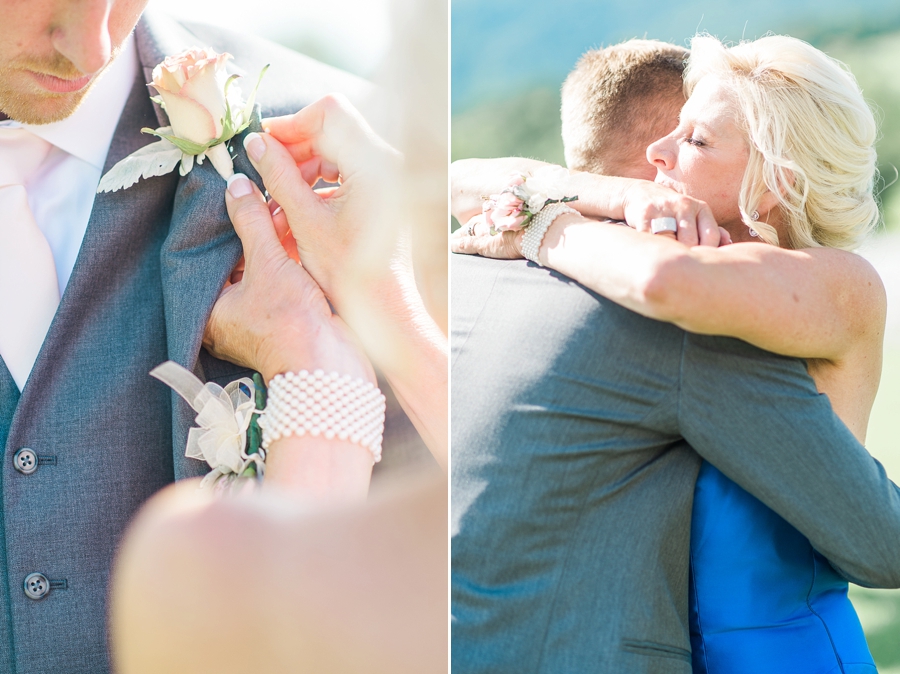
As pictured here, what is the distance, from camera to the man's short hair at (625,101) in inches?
72.1

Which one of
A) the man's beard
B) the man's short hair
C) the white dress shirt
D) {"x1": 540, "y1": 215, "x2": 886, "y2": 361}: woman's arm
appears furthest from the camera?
the man's short hair

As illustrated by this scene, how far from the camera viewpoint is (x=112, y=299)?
1.46 m

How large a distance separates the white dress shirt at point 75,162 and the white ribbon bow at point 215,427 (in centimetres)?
35

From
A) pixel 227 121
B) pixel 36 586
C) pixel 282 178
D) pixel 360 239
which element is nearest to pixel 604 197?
pixel 360 239

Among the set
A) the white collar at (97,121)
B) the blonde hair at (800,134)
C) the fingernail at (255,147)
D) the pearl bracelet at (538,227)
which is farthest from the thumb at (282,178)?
the blonde hair at (800,134)

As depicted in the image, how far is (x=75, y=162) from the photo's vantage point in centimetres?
155

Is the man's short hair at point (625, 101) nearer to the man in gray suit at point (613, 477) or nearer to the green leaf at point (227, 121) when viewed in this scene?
the man in gray suit at point (613, 477)


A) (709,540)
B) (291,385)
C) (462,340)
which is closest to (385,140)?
(462,340)

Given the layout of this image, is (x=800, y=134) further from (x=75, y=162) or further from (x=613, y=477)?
(x=75, y=162)

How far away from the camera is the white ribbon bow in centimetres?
138

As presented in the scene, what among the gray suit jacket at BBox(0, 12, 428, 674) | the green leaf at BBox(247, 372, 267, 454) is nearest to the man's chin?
the gray suit jacket at BBox(0, 12, 428, 674)

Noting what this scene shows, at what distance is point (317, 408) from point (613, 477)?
0.54 meters

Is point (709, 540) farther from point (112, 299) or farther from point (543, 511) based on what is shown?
point (112, 299)

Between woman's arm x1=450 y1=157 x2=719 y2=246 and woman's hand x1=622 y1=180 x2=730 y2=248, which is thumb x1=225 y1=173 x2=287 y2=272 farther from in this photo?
woman's hand x1=622 y1=180 x2=730 y2=248
